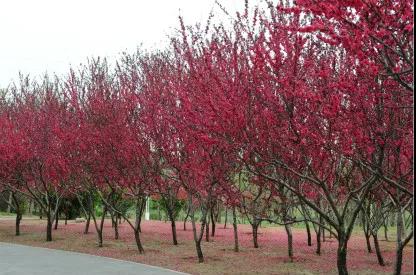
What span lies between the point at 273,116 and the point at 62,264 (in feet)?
26.5

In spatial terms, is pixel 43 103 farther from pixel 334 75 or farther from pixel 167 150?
pixel 334 75

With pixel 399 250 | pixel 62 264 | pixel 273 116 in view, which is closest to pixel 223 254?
pixel 62 264

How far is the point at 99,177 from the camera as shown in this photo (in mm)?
20094

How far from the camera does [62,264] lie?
14.6 m

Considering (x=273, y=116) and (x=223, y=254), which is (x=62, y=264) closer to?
(x=223, y=254)

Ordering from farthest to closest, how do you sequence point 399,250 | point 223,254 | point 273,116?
point 223,254 → point 399,250 → point 273,116

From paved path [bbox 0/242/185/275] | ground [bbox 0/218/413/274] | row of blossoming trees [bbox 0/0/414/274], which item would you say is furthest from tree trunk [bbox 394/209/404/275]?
paved path [bbox 0/242/185/275]

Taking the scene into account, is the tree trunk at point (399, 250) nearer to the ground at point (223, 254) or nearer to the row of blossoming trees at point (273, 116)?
the row of blossoming trees at point (273, 116)

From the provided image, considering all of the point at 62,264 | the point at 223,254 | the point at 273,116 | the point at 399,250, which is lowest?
the point at 62,264

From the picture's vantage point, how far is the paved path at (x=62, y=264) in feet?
43.3

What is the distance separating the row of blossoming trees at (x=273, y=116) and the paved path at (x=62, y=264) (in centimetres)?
298

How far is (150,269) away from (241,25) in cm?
701

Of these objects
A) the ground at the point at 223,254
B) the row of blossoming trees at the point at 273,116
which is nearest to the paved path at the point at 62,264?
the ground at the point at 223,254

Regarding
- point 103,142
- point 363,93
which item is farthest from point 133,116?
point 363,93
